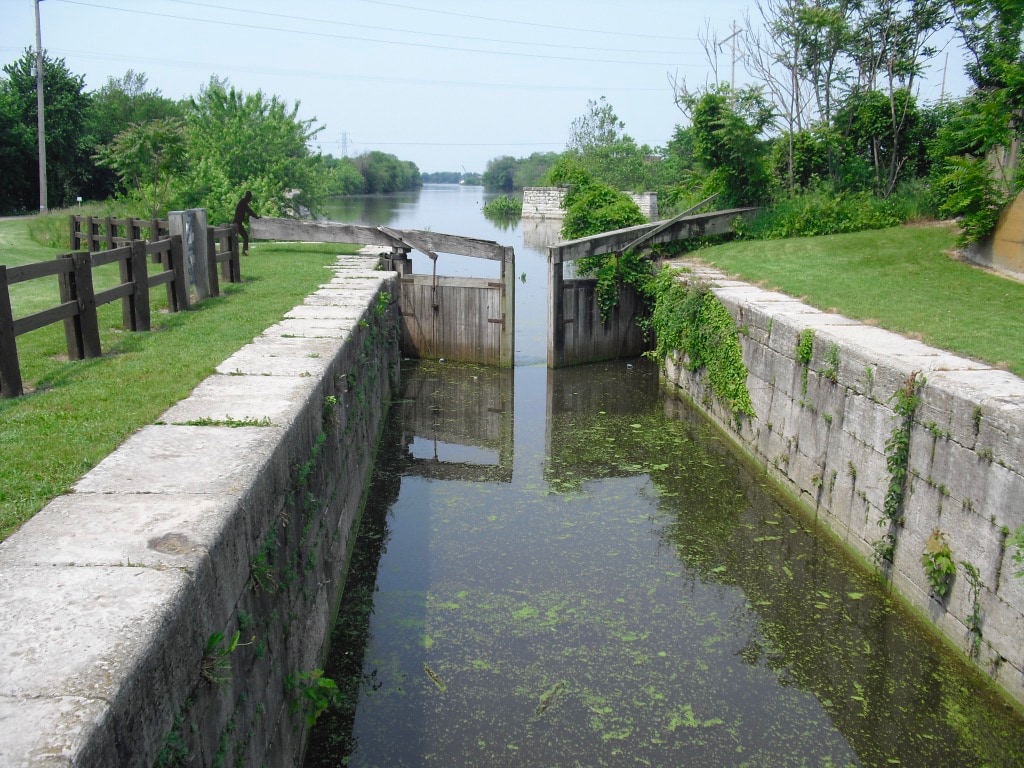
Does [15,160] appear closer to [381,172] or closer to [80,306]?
[80,306]

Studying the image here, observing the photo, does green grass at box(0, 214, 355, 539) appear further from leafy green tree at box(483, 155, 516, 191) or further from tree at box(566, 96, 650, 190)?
leafy green tree at box(483, 155, 516, 191)

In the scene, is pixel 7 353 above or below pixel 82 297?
below

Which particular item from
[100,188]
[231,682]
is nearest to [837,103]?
[231,682]

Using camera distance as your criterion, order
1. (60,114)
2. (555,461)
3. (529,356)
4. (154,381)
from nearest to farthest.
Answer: (154,381) < (555,461) < (529,356) < (60,114)

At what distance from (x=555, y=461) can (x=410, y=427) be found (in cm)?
217

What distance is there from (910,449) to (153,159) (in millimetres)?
16857

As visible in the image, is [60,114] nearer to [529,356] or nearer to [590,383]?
[529,356]

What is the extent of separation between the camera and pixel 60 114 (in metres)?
33.1

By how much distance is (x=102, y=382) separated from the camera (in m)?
5.60

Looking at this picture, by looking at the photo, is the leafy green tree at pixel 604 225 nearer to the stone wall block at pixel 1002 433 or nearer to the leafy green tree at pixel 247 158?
the leafy green tree at pixel 247 158

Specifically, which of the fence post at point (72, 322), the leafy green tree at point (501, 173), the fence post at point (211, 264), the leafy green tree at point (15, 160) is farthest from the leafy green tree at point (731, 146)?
the leafy green tree at point (501, 173)

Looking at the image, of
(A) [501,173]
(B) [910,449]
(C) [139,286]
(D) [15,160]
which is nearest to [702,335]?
(B) [910,449]

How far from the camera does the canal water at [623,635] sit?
15.3 ft

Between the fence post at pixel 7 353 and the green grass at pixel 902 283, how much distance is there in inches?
262
